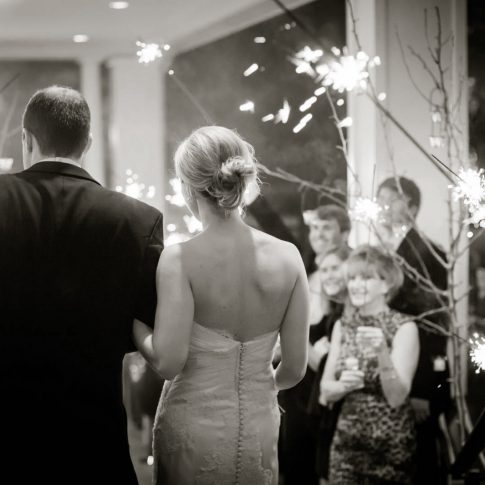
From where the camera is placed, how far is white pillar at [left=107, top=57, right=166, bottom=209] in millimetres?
5535

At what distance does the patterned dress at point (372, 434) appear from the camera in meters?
3.42

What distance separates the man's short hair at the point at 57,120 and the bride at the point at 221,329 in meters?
0.29

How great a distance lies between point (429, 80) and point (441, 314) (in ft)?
3.99

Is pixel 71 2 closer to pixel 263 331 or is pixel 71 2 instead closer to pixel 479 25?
pixel 479 25

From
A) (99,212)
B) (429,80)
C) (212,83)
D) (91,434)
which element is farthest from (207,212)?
(212,83)

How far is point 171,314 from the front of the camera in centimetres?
210

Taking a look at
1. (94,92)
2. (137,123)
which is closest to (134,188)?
(137,123)

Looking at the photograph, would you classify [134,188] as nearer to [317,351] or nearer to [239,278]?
[317,351]

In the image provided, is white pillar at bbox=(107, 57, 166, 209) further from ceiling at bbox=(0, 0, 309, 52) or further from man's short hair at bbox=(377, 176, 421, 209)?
man's short hair at bbox=(377, 176, 421, 209)

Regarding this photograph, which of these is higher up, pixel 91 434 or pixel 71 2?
pixel 71 2

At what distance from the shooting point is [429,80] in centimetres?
411

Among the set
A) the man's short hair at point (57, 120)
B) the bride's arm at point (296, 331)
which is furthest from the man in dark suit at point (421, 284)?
the man's short hair at point (57, 120)

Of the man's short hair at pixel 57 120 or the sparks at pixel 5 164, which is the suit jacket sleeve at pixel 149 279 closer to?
the man's short hair at pixel 57 120

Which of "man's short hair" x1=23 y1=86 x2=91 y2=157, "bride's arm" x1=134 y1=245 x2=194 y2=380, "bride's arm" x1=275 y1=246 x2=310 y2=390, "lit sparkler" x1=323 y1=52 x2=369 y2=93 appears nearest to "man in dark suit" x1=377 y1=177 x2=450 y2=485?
"lit sparkler" x1=323 y1=52 x2=369 y2=93
